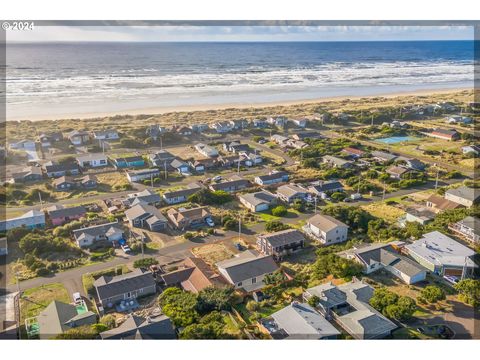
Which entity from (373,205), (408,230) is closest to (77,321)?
(408,230)

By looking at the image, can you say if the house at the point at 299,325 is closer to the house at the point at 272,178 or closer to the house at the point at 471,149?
the house at the point at 272,178

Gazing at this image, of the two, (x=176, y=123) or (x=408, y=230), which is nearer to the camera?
(x=408, y=230)

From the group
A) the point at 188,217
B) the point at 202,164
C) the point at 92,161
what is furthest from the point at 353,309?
the point at 92,161

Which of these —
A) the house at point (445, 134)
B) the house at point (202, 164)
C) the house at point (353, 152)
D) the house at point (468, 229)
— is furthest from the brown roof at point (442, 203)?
the house at point (445, 134)

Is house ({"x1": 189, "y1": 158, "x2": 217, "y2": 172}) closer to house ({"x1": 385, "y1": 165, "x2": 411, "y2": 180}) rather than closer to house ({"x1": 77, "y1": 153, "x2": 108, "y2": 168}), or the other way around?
house ({"x1": 77, "y1": 153, "x2": 108, "y2": 168})

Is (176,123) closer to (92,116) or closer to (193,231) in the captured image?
(92,116)

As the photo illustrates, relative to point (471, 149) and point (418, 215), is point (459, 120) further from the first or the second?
point (418, 215)
